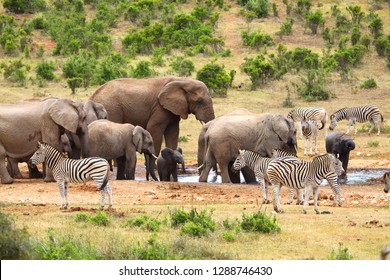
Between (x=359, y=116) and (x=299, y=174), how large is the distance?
44.1ft

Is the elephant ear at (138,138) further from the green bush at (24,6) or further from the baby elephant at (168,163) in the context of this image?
the green bush at (24,6)

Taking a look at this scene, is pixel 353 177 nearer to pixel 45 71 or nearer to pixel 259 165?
pixel 259 165

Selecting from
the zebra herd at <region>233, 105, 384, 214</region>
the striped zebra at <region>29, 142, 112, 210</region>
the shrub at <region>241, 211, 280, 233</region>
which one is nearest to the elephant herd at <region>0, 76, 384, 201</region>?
the zebra herd at <region>233, 105, 384, 214</region>

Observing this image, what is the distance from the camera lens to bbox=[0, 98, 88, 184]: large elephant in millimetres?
20266

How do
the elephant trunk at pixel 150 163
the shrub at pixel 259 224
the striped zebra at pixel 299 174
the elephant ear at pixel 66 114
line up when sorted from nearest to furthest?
the shrub at pixel 259 224 < the striped zebra at pixel 299 174 < the elephant ear at pixel 66 114 < the elephant trunk at pixel 150 163

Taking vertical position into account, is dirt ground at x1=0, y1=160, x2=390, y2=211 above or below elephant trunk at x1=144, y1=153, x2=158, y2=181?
above

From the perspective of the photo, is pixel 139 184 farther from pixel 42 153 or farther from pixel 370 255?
pixel 370 255

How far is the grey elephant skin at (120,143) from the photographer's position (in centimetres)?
2131

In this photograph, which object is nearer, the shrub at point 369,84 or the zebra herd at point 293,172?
the zebra herd at point 293,172

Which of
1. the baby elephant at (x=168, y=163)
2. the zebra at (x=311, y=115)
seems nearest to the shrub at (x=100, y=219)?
the baby elephant at (x=168, y=163)

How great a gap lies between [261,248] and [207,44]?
88.0 feet

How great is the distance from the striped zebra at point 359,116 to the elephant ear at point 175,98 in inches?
221

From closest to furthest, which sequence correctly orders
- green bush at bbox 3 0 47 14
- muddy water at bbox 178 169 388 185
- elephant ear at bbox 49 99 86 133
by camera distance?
elephant ear at bbox 49 99 86 133, muddy water at bbox 178 169 388 185, green bush at bbox 3 0 47 14

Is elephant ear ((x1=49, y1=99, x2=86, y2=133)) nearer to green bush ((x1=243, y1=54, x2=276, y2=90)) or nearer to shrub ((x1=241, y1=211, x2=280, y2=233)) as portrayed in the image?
shrub ((x1=241, y1=211, x2=280, y2=233))
